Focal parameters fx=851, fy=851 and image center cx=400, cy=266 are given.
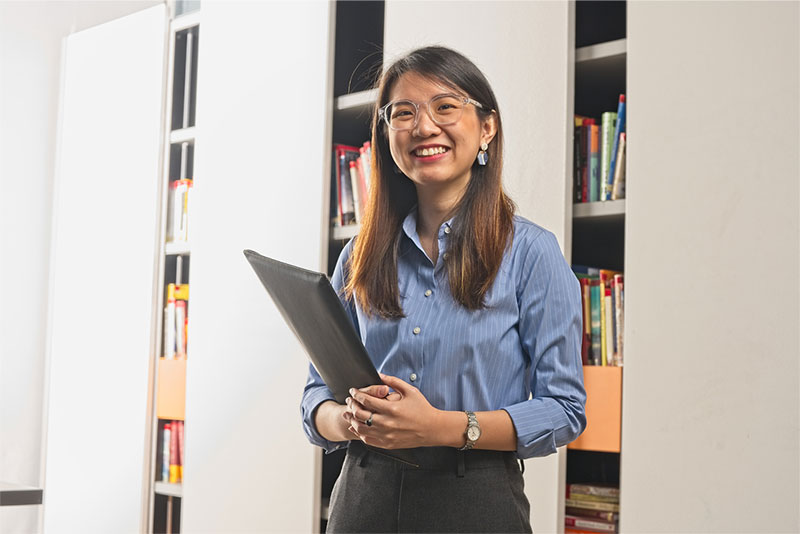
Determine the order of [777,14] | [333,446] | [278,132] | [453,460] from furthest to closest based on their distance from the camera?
[278,132] → [777,14] → [333,446] → [453,460]

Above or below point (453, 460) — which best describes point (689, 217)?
above

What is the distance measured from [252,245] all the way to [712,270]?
1.55m

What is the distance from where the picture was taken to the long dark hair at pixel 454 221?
1240mm

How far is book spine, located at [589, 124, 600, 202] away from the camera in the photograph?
2236 mm

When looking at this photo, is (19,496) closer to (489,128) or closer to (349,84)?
(489,128)

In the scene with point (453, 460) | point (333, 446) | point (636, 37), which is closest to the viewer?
point (453, 460)

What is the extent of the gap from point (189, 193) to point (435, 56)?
7.47ft

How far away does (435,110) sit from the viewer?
4.15 ft

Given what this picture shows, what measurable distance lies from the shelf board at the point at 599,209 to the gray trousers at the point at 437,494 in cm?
110

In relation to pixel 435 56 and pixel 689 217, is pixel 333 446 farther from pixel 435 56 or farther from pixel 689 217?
pixel 689 217

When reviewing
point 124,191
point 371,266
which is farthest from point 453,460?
point 124,191

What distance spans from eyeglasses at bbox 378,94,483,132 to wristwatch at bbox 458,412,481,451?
0.43 metres

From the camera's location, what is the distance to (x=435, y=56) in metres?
1.29

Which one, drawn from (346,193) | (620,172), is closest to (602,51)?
(620,172)
